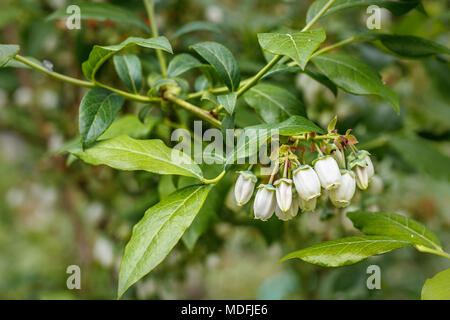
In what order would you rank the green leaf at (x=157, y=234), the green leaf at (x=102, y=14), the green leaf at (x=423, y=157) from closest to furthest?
the green leaf at (x=157, y=234) → the green leaf at (x=102, y=14) → the green leaf at (x=423, y=157)

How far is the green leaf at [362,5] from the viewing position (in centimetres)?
61

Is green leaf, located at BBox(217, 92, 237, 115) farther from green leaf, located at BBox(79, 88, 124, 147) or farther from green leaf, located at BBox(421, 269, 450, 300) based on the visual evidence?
green leaf, located at BBox(421, 269, 450, 300)

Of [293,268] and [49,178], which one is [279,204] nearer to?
[293,268]

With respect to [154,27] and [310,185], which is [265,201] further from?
[154,27]

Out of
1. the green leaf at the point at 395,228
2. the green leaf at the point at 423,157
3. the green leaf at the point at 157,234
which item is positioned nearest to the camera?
the green leaf at the point at 157,234

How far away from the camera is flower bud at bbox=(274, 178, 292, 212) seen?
1.63 feet

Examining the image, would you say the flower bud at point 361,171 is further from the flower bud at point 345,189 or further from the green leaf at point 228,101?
the green leaf at point 228,101

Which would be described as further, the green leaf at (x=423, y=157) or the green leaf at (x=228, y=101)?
the green leaf at (x=423, y=157)

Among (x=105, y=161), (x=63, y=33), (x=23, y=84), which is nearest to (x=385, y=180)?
(x=105, y=161)

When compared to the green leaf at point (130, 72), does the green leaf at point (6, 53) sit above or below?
below

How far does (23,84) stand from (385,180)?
127 centimetres

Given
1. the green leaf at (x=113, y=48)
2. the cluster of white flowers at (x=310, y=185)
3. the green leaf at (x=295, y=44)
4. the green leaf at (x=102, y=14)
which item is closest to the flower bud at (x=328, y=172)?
the cluster of white flowers at (x=310, y=185)

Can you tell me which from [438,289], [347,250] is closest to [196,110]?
[347,250]

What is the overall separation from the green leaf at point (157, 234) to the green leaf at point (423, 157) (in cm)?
69
